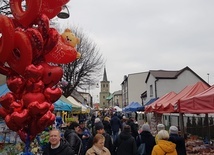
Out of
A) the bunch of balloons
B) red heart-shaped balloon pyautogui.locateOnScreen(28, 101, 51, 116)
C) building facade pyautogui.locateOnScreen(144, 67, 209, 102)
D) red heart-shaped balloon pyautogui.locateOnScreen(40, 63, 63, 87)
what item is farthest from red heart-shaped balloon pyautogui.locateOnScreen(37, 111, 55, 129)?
building facade pyautogui.locateOnScreen(144, 67, 209, 102)

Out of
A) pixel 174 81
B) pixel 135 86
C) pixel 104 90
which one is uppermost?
pixel 104 90

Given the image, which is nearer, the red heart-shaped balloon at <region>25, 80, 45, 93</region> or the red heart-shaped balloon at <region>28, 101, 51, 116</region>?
the red heart-shaped balloon at <region>28, 101, 51, 116</region>

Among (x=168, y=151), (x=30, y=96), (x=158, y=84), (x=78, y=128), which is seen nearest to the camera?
(x=30, y=96)

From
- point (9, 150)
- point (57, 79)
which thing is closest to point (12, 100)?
point (57, 79)

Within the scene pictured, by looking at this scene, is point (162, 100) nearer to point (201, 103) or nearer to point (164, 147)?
point (201, 103)

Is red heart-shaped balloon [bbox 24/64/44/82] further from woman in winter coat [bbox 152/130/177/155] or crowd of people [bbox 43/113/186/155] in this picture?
woman in winter coat [bbox 152/130/177/155]

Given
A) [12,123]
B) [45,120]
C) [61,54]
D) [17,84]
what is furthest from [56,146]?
[61,54]

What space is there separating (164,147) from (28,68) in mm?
3472

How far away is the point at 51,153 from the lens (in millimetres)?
4887

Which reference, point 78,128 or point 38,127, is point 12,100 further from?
point 78,128

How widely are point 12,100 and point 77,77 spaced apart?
28.3 meters

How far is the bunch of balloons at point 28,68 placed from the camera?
4.33 metres

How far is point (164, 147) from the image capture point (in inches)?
253

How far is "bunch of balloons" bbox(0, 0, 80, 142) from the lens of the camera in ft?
14.2
